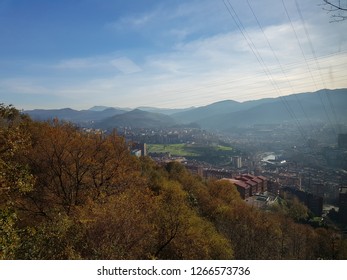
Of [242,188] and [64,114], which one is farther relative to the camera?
[64,114]

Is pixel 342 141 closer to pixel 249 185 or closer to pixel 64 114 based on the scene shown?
pixel 249 185

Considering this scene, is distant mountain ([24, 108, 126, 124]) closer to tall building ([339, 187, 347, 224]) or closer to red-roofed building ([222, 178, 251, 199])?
tall building ([339, 187, 347, 224])

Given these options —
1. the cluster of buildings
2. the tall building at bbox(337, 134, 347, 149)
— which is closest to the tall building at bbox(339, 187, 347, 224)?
the tall building at bbox(337, 134, 347, 149)

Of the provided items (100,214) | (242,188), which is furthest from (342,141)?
(242,188)

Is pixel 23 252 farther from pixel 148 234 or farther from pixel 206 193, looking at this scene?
pixel 206 193

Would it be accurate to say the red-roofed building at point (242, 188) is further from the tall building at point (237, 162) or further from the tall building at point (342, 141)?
the tall building at point (237, 162)

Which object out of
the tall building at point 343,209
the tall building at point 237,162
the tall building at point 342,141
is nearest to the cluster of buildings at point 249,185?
the tall building at point 343,209

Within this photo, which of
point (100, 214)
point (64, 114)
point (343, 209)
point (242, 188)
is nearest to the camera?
point (100, 214)

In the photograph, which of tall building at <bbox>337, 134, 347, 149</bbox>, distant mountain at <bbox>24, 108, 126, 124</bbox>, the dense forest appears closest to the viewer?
the dense forest
